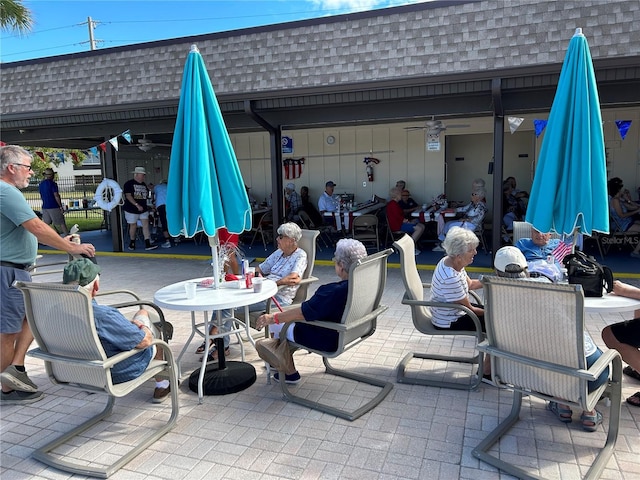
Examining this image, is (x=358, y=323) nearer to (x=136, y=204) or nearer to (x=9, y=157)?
(x=9, y=157)

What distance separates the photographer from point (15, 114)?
340 inches

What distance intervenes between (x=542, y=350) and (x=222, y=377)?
207cm

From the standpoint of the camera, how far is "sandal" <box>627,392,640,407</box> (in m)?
2.80

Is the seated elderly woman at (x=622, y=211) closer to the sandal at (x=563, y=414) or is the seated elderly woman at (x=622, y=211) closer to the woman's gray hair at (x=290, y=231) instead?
the sandal at (x=563, y=414)

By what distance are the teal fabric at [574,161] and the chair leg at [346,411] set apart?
1501 mm

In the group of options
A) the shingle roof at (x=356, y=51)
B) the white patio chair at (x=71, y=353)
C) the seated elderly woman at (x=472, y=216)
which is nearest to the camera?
the white patio chair at (x=71, y=353)

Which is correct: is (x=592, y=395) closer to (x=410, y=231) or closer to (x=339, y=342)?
(x=339, y=342)

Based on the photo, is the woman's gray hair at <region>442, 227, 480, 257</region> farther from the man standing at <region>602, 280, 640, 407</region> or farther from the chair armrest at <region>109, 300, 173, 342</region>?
the chair armrest at <region>109, 300, 173, 342</region>

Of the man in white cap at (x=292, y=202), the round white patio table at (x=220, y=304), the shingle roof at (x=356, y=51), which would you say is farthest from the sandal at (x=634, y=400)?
the man in white cap at (x=292, y=202)

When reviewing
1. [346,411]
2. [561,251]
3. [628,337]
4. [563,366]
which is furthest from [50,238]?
[561,251]

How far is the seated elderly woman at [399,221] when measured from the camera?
7.76m

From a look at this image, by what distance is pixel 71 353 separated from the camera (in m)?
2.38

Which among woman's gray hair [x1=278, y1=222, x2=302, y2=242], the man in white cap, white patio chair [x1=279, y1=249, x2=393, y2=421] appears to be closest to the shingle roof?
the man in white cap

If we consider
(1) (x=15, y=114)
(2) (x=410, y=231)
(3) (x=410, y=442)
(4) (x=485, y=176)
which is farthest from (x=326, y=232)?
(3) (x=410, y=442)
